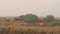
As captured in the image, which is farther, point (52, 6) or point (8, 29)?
point (52, 6)

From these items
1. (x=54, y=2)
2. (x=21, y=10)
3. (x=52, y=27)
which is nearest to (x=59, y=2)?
(x=54, y=2)

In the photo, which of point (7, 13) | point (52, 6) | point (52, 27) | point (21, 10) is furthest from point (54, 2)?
point (52, 27)

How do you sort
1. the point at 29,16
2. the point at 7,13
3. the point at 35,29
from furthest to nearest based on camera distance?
the point at 7,13 → the point at 29,16 → the point at 35,29

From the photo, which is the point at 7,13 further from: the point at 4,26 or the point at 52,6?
the point at 4,26

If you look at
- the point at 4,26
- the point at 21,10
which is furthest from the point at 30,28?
the point at 21,10

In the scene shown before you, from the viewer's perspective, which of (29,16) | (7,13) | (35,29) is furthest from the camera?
(7,13)

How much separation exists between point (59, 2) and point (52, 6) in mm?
59

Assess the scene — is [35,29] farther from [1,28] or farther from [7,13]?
[7,13]

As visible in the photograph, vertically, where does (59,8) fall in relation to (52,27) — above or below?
above

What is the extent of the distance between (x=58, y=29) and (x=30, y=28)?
0.45 ft

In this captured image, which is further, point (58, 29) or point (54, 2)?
point (54, 2)

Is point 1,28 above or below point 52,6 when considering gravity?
below

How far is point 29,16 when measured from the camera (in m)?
1.12

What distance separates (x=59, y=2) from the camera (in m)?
1.41
